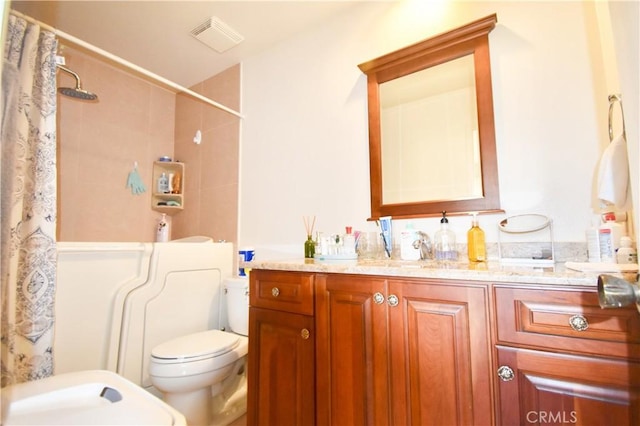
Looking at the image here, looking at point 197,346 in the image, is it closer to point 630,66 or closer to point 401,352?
point 401,352

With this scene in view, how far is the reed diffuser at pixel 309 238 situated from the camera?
5.36 ft

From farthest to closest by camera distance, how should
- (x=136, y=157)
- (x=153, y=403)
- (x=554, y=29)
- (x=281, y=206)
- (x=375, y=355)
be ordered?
(x=136, y=157), (x=281, y=206), (x=554, y=29), (x=375, y=355), (x=153, y=403)

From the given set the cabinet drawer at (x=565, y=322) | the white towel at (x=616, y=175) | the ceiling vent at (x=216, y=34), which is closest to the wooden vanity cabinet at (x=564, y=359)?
the cabinet drawer at (x=565, y=322)

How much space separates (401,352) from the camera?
0.90m

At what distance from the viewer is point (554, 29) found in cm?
122

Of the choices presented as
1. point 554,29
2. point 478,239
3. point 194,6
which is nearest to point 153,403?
point 478,239

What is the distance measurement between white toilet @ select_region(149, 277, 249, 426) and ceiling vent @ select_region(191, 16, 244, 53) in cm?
170

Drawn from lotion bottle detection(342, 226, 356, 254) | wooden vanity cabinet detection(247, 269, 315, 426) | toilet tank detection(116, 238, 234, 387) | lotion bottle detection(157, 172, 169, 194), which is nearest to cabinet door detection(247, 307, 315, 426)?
wooden vanity cabinet detection(247, 269, 315, 426)

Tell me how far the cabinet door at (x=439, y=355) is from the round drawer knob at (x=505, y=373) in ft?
0.09

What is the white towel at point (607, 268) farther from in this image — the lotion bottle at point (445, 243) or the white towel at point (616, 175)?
the lotion bottle at point (445, 243)

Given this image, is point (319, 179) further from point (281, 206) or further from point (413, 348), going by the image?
point (413, 348)

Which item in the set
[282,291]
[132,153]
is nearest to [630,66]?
[282,291]

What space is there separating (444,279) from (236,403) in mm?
1501

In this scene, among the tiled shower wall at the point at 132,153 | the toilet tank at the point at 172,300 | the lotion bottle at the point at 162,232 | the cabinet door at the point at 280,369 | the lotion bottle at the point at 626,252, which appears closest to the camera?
the lotion bottle at the point at 626,252
